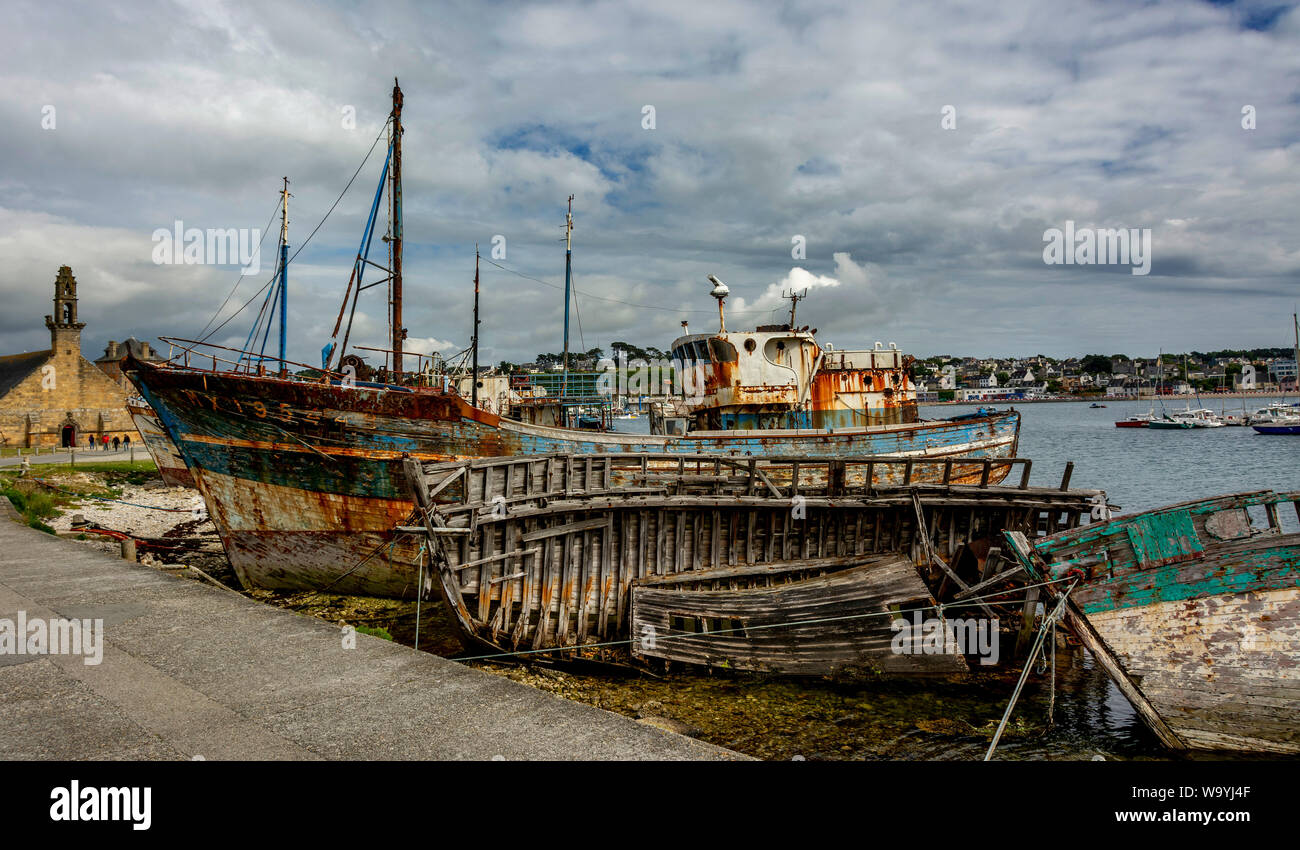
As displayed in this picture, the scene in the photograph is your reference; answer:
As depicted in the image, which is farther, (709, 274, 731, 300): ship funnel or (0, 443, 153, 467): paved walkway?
(0, 443, 153, 467): paved walkway

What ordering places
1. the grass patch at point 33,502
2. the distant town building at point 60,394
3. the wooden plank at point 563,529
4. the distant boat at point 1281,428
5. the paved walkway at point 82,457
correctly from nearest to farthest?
the wooden plank at point 563,529 → the grass patch at point 33,502 → the paved walkway at point 82,457 → the distant town building at point 60,394 → the distant boat at point 1281,428

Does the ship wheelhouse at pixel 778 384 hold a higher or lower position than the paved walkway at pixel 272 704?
higher

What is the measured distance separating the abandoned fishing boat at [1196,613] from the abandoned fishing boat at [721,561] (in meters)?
1.34

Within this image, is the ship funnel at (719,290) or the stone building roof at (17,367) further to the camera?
the stone building roof at (17,367)

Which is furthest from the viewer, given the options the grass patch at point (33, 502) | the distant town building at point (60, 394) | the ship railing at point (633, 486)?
the distant town building at point (60, 394)

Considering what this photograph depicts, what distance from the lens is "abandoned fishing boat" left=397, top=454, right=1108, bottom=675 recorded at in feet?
35.8

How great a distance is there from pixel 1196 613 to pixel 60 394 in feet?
214

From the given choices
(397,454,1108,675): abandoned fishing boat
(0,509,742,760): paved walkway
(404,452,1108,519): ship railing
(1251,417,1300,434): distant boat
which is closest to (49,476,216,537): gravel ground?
(404,452,1108,519): ship railing

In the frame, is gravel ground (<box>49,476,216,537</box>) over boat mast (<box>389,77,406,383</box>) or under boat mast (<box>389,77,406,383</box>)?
under

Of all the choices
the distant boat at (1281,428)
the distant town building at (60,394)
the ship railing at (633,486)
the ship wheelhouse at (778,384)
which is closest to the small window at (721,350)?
the ship wheelhouse at (778,384)

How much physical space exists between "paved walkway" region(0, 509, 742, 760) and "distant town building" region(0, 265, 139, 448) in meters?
54.2

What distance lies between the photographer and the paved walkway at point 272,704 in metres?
5.09

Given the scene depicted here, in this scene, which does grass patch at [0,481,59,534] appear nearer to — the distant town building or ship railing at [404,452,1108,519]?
ship railing at [404,452,1108,519]

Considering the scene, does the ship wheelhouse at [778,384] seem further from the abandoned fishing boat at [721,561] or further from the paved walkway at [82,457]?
the paved walkway at [82,457]
